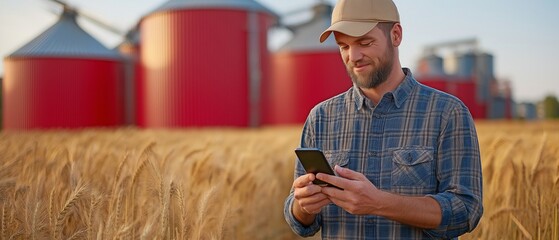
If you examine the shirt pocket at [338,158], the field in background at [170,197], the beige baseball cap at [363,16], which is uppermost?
the beige baseball cap at [363,16]

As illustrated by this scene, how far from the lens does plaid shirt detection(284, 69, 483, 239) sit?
159 cm

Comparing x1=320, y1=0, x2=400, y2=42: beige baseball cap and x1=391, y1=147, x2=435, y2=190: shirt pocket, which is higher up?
x1=320, y1=0, x2=400, y2=42: beige baseball cap

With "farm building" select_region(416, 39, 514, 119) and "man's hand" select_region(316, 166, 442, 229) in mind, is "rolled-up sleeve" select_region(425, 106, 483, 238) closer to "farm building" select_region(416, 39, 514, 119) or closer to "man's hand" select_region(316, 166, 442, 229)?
"man's hand" select_region(316, 166, 442, 229)

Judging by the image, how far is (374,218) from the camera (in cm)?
169

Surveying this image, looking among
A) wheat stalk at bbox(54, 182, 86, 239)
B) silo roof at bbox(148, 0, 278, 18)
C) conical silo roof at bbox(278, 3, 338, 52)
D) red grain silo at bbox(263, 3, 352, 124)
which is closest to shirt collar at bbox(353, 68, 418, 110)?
wheat stalk at bbox(54, 182, 86, 239)

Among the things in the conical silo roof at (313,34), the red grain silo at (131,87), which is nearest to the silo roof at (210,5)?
the conical silo roof at (313,34)

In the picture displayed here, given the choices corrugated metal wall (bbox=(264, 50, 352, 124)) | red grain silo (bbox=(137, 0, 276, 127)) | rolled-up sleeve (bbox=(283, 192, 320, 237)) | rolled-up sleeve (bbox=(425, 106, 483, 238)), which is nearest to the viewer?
rolled-up sleeve (bbox=(425, 106, 483, 238))

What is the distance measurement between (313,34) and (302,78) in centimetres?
282

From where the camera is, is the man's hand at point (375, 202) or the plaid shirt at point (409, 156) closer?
the man's hand at point (375, 202)

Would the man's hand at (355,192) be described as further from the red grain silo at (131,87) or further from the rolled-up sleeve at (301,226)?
the red grain silo at (131,87)

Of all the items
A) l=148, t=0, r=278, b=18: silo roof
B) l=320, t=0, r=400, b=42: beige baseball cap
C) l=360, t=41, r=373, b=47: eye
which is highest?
l=148, t=0, r=278, b=18: silo roof

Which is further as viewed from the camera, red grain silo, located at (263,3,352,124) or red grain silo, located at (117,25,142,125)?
red grain silo, located at (117,25,142,125)

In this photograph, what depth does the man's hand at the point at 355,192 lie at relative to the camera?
1.44 metres

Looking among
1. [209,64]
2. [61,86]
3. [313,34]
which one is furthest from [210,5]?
[61,86]
